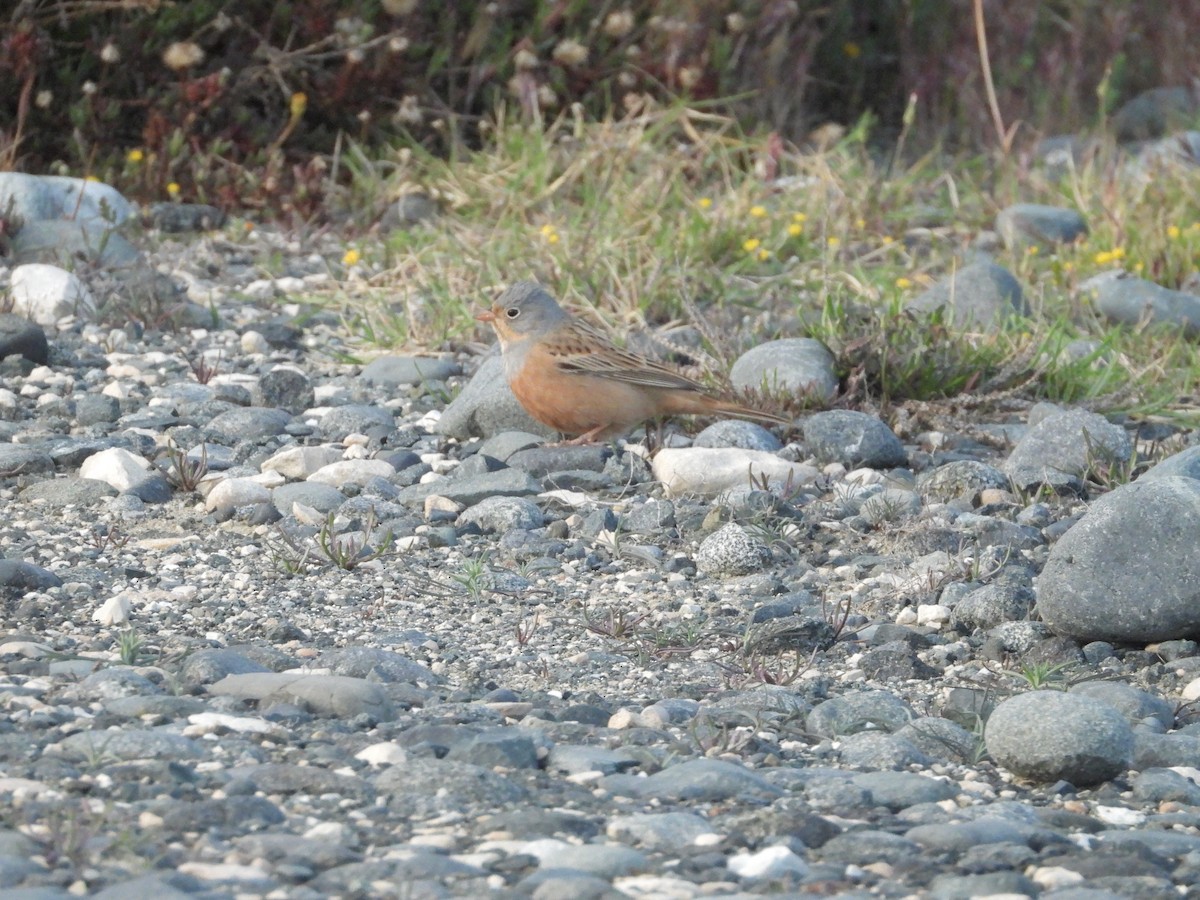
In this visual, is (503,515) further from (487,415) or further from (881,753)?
(881,753)

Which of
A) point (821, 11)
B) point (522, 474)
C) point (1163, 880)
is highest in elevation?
point (821, 11)

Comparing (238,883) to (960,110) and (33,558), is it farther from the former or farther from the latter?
(960,110)

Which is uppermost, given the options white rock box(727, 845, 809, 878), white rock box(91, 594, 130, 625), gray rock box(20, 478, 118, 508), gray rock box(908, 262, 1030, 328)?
white rock box(727, 845, 809, 878)

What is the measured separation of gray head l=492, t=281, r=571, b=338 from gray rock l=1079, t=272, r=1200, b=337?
2461 mm

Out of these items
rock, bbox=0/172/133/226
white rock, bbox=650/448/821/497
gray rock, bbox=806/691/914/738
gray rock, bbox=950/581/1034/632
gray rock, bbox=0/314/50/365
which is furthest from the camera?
rock, bbox=0/172/133/226

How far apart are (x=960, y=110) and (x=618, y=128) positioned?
259 cm

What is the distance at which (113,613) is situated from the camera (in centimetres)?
377

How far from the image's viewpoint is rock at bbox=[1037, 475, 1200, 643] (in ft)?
12.4

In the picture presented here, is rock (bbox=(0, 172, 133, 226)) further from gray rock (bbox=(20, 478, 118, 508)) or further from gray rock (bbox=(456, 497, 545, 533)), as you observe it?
gray rock (bbox=(456, 497, 545, 533))

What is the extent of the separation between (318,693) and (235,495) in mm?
1650

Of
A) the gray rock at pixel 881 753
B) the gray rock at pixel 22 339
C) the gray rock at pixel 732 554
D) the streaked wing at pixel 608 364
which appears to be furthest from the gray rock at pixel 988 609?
the gray rock at pixel 22 339

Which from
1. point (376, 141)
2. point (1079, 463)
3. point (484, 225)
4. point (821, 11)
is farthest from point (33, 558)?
point (821, 11)

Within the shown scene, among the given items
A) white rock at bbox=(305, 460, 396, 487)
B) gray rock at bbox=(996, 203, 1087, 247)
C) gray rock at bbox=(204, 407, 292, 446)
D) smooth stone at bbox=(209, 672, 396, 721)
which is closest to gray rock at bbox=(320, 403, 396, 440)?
gray rock at bbox=(204, 407, 292, 446)

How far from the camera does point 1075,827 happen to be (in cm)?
285
